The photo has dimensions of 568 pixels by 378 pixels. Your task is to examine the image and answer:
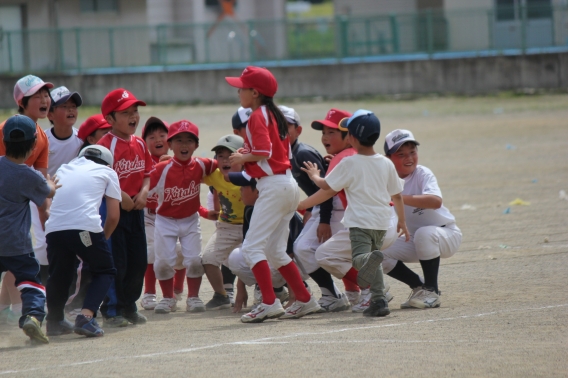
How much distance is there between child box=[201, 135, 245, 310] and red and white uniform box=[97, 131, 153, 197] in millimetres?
836

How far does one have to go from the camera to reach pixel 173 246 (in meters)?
7.61

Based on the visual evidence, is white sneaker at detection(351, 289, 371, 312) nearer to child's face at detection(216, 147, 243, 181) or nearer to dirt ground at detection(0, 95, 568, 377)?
dirt ground at detection(0, 95, 568, 377)

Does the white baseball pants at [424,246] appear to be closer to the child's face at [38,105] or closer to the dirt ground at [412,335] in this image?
the dirt ground at [412,335]

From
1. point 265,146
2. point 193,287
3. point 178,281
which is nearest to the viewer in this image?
point 265,146

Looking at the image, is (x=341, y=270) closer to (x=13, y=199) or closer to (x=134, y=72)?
(x=13, y=199)

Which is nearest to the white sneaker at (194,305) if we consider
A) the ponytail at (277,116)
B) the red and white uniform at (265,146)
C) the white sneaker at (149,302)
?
the white sneaker at (149,302)

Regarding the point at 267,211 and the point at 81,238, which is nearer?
the point at 81,238

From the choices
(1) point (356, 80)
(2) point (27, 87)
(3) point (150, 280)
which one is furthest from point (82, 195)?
(1) point (356, 80)

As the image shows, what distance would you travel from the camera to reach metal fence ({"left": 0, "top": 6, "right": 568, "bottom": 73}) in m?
29.0

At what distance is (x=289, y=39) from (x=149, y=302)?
24391 mm

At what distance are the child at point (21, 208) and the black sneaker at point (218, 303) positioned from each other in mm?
1875

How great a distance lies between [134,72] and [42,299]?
24031mm

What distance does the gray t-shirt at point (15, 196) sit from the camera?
6004 millimetres

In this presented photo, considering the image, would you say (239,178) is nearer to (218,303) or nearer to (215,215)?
(215,215)
